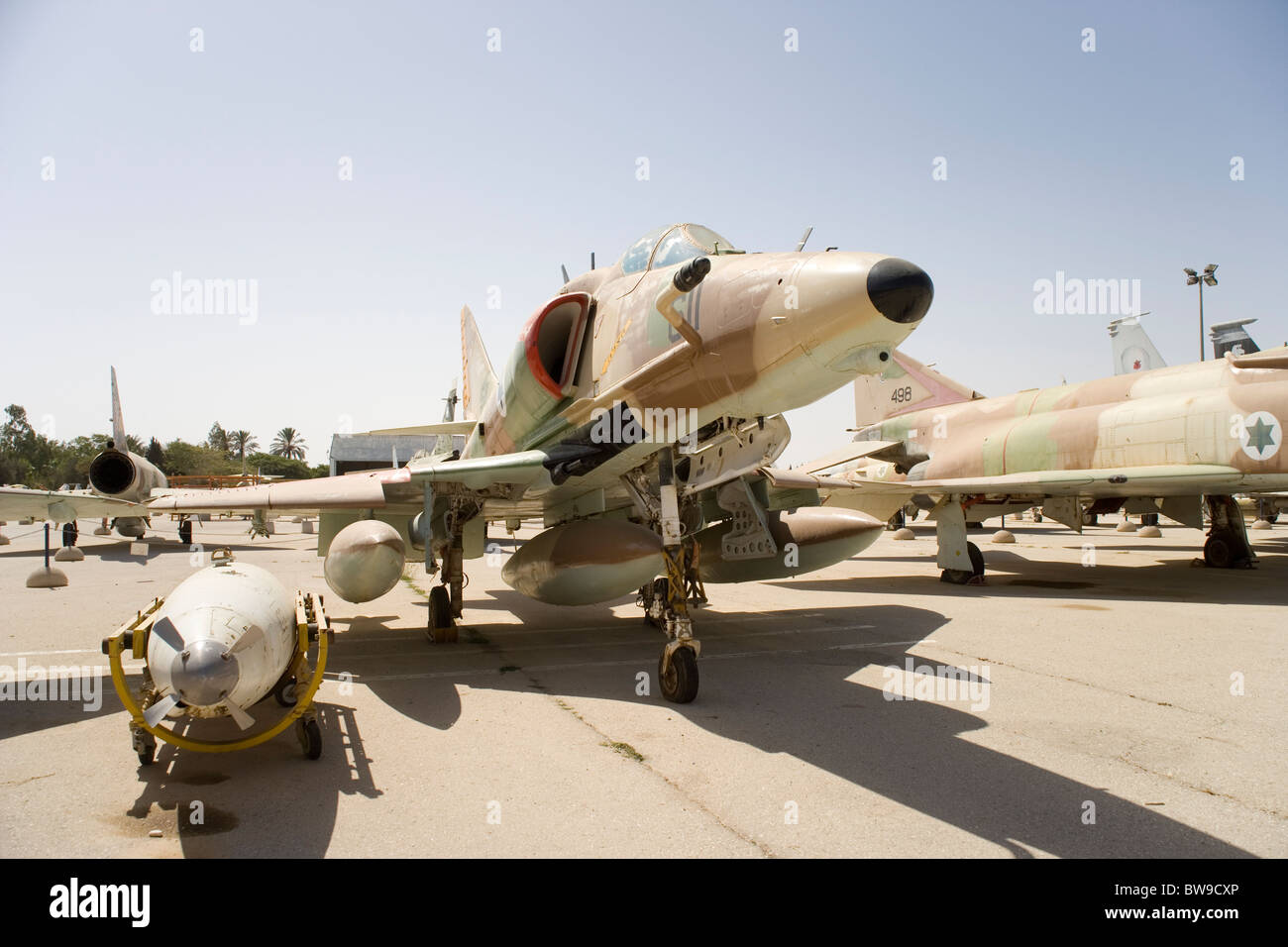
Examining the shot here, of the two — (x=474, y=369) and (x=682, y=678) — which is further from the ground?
(x=474, y=369)

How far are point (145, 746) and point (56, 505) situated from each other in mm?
4204

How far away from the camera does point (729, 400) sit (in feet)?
18.1

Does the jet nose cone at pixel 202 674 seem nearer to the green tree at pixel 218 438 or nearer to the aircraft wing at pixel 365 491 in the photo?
the aircraft wing at pixel 365 491

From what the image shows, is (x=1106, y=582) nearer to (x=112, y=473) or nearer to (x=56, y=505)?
(x=56, y=505)

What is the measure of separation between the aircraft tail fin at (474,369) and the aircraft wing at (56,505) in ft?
21.9

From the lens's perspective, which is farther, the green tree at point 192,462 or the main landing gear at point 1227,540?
the green tree at point 192,462

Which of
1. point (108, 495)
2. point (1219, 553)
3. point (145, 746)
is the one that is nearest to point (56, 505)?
point (145, 746)

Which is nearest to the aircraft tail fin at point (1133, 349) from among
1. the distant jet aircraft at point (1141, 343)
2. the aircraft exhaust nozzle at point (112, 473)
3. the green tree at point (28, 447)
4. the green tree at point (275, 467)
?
the distant jet aircraft at point (1141, 343)

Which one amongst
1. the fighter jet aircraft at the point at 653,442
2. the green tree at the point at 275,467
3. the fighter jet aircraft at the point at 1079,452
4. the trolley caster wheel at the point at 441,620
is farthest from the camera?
the green tree at the point at 275,467

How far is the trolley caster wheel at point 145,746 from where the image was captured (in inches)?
175

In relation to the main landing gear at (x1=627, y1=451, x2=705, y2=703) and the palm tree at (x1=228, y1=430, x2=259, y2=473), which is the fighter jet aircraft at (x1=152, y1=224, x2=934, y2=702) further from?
the palm tree at (x1=228, y1=430, x2=259, y2=473)

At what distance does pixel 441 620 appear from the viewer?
355 inches

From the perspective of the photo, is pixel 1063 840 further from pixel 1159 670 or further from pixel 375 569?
pixel 375 569

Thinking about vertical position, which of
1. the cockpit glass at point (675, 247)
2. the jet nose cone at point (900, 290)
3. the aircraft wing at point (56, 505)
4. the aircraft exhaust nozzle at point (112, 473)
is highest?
the cockpit glass at point (675, 247)
